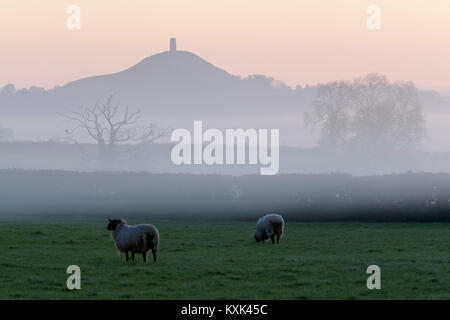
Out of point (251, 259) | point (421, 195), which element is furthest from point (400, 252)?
point (421, 195)

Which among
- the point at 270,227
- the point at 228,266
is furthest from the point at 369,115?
the point at 228,266

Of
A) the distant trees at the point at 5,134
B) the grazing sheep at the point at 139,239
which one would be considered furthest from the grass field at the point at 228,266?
the distant trees at the point at 5,134

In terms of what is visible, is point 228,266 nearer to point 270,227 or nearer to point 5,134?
point 270,227

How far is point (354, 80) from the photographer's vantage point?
9544 centimetres

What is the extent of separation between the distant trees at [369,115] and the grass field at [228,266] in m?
54.4

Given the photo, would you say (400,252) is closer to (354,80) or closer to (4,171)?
(4,171)

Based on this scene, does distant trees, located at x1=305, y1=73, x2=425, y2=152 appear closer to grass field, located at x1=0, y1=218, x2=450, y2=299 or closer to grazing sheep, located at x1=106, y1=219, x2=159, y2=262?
grass field, located at x1=0, y1=218, x2=450, y2=299

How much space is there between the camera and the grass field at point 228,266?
1895cm

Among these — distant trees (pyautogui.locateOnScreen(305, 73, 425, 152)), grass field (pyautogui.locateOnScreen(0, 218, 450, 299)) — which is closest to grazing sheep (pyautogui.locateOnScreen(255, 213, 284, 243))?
grass field (pyautogui.locateOnScreen(0, 218, 450, 299))

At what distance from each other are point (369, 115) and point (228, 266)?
7063 cm

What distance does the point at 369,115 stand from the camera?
91250 millimetres

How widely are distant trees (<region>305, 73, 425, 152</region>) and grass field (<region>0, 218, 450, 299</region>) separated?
5441 centimetres
